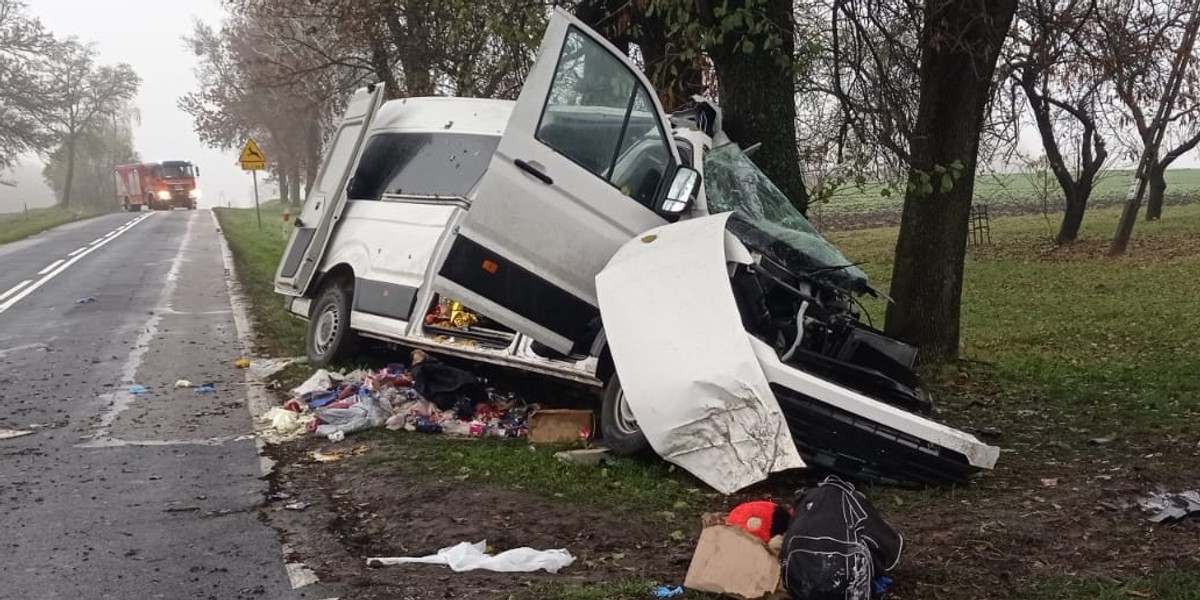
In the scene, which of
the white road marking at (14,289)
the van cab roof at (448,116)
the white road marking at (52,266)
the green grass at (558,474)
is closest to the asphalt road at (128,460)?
the white road marking at (14,289)

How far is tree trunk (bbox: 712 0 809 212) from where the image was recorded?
8.39 m

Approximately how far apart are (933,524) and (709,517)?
1.12m

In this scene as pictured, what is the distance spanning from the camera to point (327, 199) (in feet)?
30.8

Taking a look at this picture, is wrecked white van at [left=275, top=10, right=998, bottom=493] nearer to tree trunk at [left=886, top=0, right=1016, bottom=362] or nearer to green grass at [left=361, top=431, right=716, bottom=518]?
green grass at [left=361, top=431, right=716, bottom=518]

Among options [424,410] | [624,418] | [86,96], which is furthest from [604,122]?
[86,96]

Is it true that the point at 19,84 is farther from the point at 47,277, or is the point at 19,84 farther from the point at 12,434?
the point at 12,434

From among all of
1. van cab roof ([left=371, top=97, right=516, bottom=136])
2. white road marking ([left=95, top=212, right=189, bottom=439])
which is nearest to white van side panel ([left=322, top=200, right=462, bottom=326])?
van cab roof ([left=371, top=97, right=516, bottom=136])

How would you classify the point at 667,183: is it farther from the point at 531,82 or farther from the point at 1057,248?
the point at 1057,248

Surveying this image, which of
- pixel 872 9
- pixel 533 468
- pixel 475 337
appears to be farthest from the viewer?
pixel 872 9

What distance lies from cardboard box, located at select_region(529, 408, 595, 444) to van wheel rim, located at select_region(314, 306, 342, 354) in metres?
2.93

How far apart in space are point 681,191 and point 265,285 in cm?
1157

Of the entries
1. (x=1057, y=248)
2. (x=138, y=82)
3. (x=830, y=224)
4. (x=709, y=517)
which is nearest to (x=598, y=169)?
(x=709, y=517)

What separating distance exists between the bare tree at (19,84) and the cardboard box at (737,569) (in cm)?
5214

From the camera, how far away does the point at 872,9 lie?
843 cm
